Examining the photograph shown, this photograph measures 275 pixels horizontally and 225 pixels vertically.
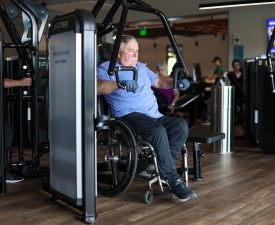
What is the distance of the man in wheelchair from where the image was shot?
334 centimetres

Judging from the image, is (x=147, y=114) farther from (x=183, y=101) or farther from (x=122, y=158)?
(x=183, y=101)

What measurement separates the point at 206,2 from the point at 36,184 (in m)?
7.84

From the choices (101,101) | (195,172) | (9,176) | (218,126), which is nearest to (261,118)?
(218,126)

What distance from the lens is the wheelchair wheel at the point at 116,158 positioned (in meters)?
3.19

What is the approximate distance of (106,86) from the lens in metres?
3.36

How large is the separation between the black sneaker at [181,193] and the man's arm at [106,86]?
80 cm

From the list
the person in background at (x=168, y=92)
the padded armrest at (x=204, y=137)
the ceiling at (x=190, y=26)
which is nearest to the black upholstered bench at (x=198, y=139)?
the padded armrest at (x=204, y=137)

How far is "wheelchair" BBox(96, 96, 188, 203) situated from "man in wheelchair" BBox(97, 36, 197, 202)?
73 mm

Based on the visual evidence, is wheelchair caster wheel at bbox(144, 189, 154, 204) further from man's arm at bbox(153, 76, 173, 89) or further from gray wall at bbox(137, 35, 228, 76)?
gray wall at bbox(137, 35, 228, 76)

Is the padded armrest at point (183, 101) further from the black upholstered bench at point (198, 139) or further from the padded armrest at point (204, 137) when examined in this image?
the padded armrest at point (204, 137)

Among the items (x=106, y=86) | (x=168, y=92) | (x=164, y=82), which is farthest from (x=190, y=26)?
(x=106, y=86)

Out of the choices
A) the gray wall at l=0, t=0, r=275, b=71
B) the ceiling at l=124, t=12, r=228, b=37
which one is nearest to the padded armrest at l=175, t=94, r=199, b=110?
the gray wall at l=0, t=0, r=275, b=71

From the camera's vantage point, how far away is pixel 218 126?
5863mm

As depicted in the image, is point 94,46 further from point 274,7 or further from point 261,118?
point 274,7
